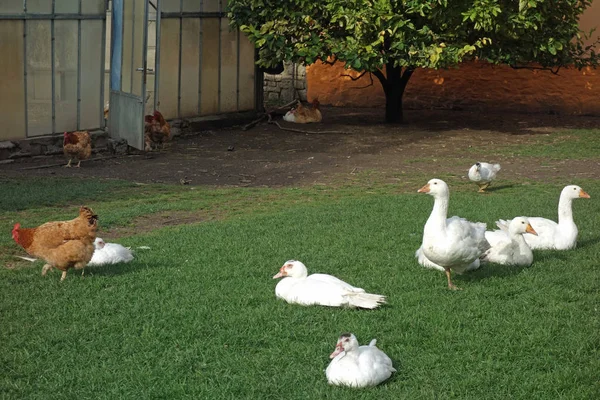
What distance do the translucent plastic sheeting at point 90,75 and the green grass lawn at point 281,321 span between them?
7.77 metres

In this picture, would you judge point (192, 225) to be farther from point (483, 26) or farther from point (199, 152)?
point (483, 26)

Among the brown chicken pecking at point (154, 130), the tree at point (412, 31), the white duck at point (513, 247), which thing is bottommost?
the white duck at point (513, 247)

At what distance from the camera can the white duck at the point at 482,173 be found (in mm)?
13180

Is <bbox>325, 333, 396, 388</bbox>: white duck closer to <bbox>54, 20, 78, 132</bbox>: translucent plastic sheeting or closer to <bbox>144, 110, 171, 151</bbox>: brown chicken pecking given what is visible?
<bbox>144, 110, 171, 151</bbox>: brown chicken pecking

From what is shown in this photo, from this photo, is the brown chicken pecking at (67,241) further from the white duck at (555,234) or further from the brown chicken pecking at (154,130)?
the brown chicken pecking at (154,130)

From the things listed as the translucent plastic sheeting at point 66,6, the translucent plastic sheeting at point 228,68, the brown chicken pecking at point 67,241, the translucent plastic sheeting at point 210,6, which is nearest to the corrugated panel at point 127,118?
the translucent plastic sheeting at point 66,6

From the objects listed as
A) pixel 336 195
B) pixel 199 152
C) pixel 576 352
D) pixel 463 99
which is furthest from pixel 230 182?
pixel 463 99

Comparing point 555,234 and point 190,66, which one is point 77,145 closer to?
point 190,66

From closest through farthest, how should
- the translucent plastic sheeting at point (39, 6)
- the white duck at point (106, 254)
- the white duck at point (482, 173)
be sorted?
the white duck at point (106, 254)
the white duck at point (482, 173)
the translucent plastic sheeting at point (39, 6)

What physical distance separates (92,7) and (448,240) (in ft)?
38.8

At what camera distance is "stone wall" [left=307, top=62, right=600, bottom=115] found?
2214 centimetres

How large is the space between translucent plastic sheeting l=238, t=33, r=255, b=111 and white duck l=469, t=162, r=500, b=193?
9.55m

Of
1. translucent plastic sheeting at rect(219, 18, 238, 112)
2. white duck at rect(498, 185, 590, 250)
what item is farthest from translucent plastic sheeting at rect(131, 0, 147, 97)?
white duck at rect(498, 185, 590, 250)

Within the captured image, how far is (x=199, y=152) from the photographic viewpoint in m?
17.9
